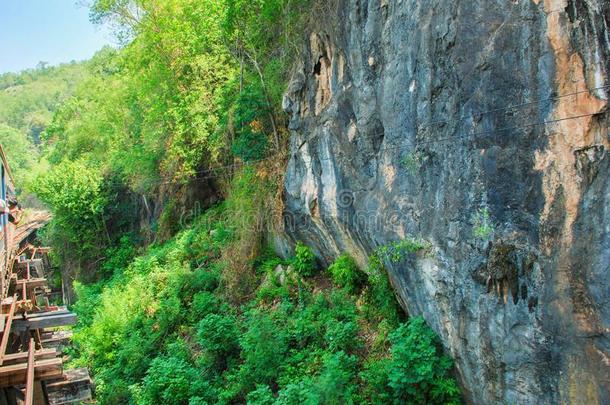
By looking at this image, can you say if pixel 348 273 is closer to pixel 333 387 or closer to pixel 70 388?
pixel 333 387

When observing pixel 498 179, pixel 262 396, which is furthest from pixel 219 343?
pixel 498 179

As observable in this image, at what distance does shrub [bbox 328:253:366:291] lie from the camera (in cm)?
1137

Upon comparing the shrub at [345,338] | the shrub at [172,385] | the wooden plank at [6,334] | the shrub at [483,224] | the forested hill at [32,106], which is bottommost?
the shrub at [172,385]

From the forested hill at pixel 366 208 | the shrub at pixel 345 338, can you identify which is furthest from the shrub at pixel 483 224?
the shrub at pixel 345 338

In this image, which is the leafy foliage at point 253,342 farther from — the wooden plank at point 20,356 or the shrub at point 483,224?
the wooden plank at point 20,356

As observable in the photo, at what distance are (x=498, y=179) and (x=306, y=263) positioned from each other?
726 centimetres

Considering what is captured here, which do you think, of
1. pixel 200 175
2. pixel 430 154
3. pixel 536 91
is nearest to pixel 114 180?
pixel 200 175

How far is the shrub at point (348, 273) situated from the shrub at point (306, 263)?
1532 millimetres

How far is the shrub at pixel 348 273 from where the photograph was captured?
1137 cm

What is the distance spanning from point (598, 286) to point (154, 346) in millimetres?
11104

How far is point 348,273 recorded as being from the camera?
11.3 m

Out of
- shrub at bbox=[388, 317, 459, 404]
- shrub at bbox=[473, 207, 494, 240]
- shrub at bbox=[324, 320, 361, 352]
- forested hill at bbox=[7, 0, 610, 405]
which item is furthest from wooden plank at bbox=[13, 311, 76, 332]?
shrub at bbox=[473, 207, 494, 240]

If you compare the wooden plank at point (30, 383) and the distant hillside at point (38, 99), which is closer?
the wooden plank at point (30, 383)

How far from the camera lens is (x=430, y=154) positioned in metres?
7.81
